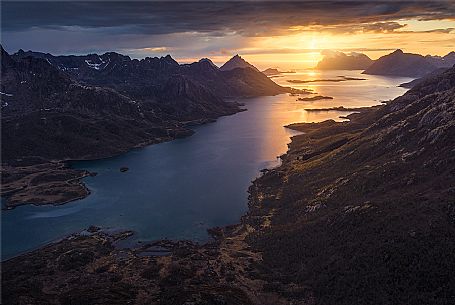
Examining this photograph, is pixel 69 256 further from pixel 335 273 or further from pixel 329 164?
pixel 329 164

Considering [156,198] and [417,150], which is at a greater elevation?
[417,150]

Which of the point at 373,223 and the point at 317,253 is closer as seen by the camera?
the point at 373,223

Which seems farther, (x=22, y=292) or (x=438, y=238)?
(x=22, y=292)

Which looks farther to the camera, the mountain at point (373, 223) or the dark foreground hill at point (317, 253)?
the dark foreground hill at point (317, 253)

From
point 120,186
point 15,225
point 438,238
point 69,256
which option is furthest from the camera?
point 120,186

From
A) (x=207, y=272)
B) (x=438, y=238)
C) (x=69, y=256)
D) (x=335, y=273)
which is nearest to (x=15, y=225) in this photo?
(x=69, y=256)

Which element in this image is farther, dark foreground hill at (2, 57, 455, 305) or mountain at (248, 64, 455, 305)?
dark foreground hill at (2, 57, 455, 305)

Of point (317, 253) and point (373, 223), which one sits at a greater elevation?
point (373, 223)

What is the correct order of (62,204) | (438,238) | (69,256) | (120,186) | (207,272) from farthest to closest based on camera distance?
(120,186) → (62,204) → (69,256) → (207,272) → (438,238)
